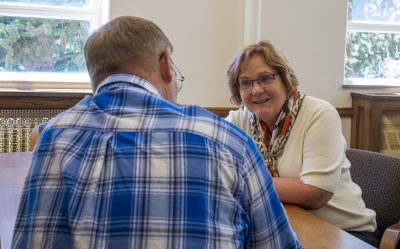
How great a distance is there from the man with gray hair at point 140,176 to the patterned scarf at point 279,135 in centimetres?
85

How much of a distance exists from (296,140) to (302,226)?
486 millimetres

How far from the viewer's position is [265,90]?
6.14ft

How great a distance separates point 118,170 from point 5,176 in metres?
1.16

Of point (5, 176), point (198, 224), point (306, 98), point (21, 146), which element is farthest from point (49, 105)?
point (198, 224)

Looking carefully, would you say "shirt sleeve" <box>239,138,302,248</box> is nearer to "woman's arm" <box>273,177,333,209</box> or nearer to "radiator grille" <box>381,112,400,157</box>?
"woman's arm" <box>273,177,333,209</box>

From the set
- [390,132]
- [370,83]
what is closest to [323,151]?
[390,132]

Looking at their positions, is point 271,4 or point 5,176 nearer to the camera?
point 5,176

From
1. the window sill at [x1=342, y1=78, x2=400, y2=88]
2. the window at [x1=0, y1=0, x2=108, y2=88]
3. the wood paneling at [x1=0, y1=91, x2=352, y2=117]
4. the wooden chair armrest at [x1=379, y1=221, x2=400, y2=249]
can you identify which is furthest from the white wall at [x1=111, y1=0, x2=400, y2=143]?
the wooden chair armrest at [x1=379, y1=221, x2=400, y2=249]

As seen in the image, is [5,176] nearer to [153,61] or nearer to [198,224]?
[153,61]

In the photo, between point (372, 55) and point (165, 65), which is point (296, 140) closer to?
point (165, 65)

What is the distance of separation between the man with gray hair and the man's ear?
2 cm

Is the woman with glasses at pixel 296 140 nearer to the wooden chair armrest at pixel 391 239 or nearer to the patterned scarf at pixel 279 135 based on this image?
the patterned scarf at pixel 279 135

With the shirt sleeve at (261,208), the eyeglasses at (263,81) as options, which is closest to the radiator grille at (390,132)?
the eyeglasses at (263,81)

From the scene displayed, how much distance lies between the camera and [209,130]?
0.87 m
